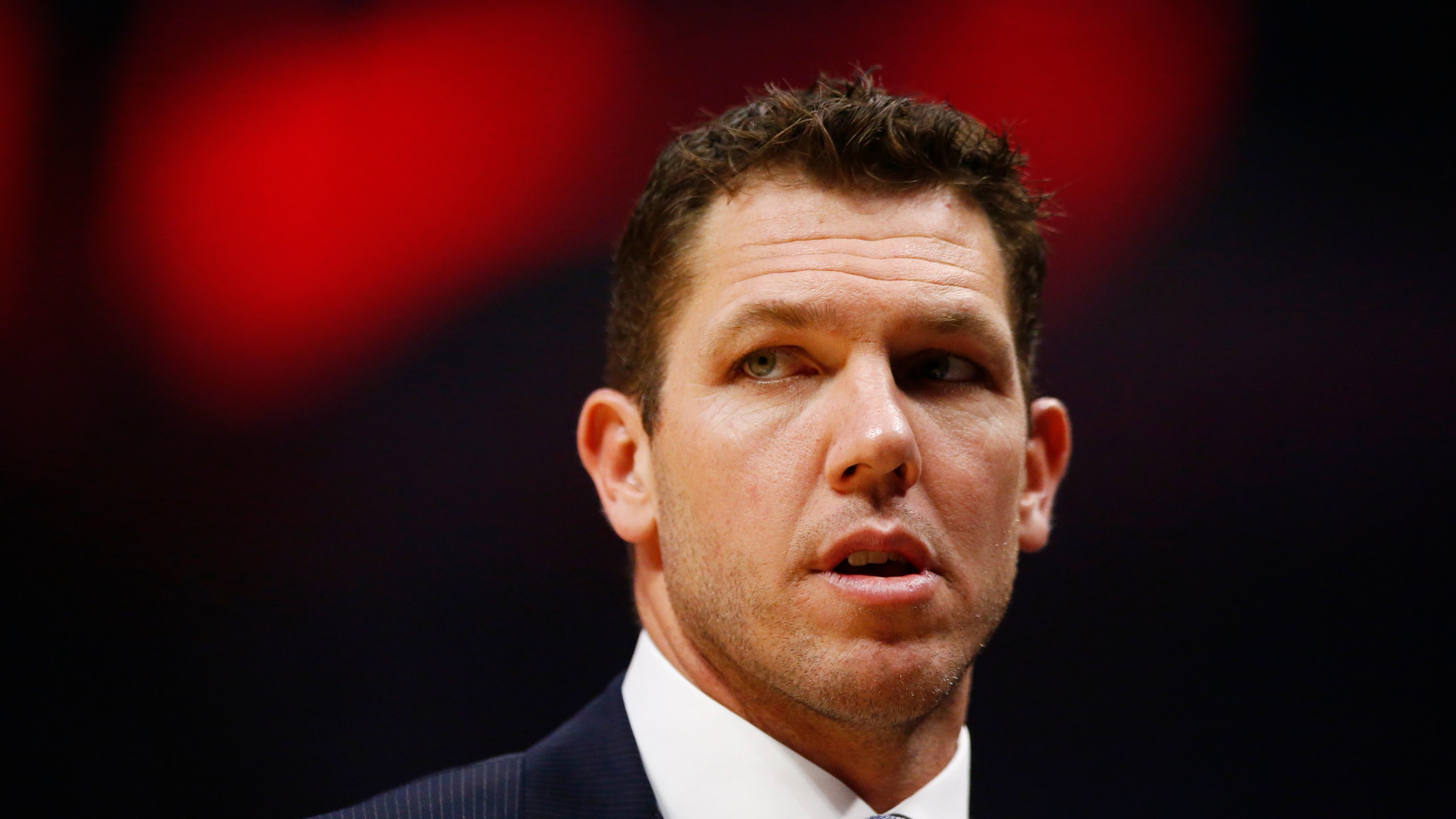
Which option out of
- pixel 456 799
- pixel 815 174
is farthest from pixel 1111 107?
pixel 456 799

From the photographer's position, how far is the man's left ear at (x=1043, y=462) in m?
2.38

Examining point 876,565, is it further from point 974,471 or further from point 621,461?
point 621,461

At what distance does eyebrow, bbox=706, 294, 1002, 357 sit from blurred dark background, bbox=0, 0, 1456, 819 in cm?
95

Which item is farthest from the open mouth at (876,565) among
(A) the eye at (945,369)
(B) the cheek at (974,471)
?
(A) the eye at (945,369)

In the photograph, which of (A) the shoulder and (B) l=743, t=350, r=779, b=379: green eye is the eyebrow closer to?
(B) l=743, t=350, r=779, b=379: green eye

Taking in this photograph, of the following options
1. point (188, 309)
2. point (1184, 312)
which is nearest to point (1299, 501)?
point (1184, 312)

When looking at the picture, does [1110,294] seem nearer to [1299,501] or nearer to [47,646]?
[1299,501]

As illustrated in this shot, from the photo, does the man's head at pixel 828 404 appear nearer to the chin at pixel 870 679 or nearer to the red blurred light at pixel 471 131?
the chin at pixel 870 679

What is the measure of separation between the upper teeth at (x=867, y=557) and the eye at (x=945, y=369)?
351 mm

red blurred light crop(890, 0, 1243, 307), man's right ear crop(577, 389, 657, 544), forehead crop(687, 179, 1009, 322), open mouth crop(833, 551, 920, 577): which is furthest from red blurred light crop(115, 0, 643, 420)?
open mouth crop(833, 551, 920, 577)

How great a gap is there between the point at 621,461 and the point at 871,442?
2.03 ft

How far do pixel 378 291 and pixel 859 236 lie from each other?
1270 mm

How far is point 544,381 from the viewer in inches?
115

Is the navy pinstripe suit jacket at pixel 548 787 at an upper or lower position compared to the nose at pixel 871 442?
lower
